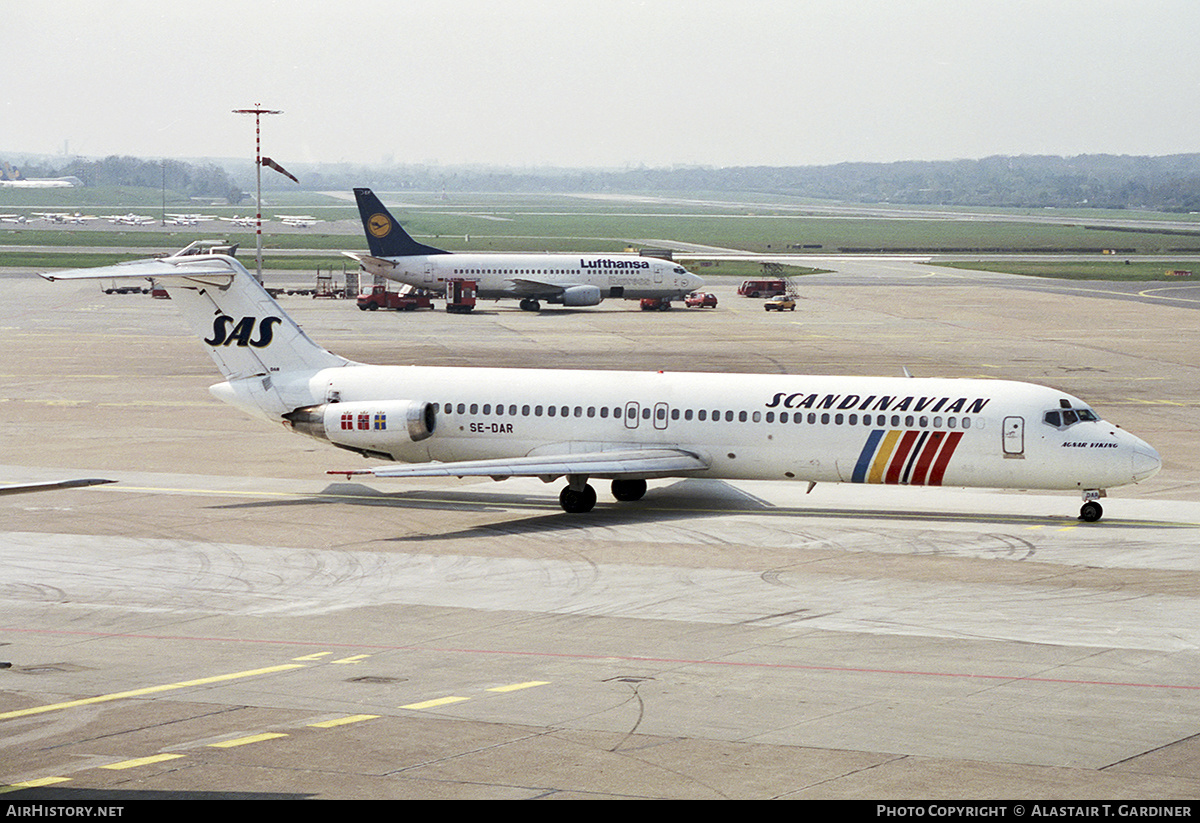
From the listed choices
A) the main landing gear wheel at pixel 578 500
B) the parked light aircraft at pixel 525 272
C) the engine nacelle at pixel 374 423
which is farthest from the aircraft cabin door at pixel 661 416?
the parked light aircraft at pixel 525 272

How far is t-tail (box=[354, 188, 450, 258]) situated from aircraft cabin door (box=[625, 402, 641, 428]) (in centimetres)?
6527

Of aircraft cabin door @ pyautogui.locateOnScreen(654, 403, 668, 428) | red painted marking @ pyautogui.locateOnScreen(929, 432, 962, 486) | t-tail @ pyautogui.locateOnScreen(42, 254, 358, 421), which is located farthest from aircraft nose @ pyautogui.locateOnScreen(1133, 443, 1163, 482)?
t-tail @ pyautogui.locateOnScreen(42, 254, 358, 421)

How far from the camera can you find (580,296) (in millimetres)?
102312

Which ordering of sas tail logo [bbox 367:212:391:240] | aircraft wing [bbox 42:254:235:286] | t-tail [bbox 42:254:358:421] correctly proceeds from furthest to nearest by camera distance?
sas tail logo [bbox 367:212:391:240]
t-tail [bbox 42:254:358:421]
aircraft wing [bbox 42:254:235:286]

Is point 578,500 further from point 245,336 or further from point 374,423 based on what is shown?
point 245,336

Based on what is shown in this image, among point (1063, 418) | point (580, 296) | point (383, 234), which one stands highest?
point (383, 234)

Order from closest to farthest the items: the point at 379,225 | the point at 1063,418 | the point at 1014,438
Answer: the point at 1014,438, the point at 1063,418, the point at 379,225

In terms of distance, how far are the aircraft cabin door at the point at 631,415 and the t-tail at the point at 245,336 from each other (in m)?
8.60

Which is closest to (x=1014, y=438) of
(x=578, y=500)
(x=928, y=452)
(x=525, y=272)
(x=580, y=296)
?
(x=928, y=452)

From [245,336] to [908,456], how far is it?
721 inches

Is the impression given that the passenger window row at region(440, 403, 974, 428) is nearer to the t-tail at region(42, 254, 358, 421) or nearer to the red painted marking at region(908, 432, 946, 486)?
the red painted marking at region(908, 432, 946, 486)

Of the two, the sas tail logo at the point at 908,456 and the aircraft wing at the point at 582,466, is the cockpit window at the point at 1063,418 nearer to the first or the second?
the sas tail logo at the point at 908,456

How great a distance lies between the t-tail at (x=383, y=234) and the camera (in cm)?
A: 10088

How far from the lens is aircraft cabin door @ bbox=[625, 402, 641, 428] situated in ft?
125
